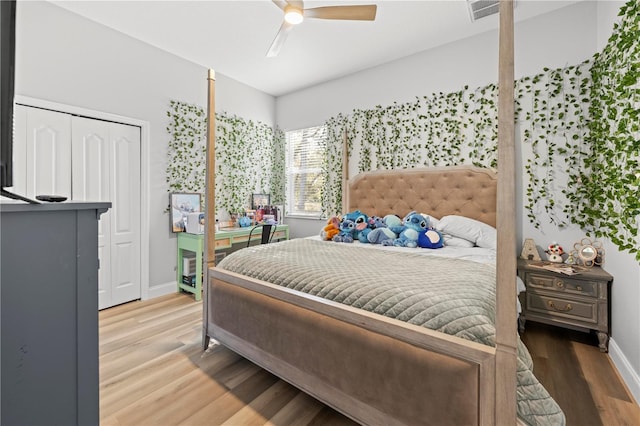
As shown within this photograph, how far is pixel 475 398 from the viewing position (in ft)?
3.50

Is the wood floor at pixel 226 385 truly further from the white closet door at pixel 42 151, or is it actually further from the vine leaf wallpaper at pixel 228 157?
the vine leaf wallpaper at pixel 228 157

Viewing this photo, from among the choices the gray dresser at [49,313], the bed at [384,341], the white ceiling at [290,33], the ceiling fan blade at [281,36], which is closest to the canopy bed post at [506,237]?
the bed at [384,341]

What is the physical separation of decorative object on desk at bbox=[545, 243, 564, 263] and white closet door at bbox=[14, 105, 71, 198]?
4.54m

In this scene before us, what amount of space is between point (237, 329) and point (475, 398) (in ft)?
4.80

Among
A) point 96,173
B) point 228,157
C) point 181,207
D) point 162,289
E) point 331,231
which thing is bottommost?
point 162,289

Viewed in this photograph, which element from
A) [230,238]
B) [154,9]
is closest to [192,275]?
[230,238]

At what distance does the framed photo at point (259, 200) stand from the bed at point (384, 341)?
224cm

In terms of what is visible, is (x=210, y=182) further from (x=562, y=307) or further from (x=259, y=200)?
(x=562, y=307)

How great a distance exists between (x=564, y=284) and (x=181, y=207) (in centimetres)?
397

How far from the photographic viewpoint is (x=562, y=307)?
2.33 metres

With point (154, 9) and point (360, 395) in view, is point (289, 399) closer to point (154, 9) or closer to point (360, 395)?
point (360, 395)

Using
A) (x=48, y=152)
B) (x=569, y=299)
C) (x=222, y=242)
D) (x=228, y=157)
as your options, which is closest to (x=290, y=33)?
(x=228, y=157)

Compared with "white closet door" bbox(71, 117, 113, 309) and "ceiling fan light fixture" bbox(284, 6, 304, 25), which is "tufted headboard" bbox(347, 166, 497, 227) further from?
"white closet door" bbox(71, 117, 113, 309)

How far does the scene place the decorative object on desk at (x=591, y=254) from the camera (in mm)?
2408
